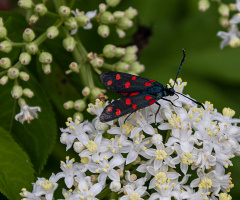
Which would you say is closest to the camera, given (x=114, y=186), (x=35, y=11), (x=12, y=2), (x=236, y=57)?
(x=114, y=186)

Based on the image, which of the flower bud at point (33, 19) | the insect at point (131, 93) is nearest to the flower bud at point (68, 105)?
the insect at point (131, 93)

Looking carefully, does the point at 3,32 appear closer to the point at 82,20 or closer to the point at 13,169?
the point at 82,20

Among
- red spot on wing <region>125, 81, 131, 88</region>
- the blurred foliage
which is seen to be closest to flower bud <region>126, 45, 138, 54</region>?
the blurred foliage

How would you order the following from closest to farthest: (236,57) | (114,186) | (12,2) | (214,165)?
(114,186), (214,165), (236,57), (12,2)

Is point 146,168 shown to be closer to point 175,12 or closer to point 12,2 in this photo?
point 175,12

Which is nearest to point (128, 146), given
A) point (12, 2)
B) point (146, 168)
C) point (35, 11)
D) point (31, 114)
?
point (146, 168)

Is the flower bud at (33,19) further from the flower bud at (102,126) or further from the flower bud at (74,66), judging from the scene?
the flower bud at (102,126)
